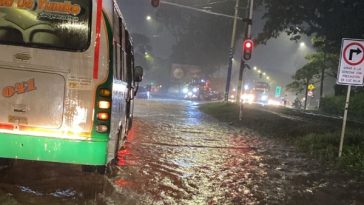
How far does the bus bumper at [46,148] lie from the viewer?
6785mm

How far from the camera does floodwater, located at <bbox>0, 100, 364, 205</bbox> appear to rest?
718 centimetres

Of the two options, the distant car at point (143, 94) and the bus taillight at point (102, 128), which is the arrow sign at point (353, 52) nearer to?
the bus taillight at point (102, 128)

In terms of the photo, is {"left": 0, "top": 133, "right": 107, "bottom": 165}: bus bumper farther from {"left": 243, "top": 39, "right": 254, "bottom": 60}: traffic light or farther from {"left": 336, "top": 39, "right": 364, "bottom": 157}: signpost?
{"left": 243, "top": 39, "right": 254, "bottom": 60}: traffic light

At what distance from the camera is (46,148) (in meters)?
6.80

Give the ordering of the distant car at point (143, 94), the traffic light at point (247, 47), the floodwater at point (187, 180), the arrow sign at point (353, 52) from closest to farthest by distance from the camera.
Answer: the floodwater at point (187, 180)
the arrow sign at point (353, 52)
the traffic light at point (247, 47)
the distant car at point (143, 94)

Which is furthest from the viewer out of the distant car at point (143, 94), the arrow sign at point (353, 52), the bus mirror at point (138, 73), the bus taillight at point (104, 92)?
the distant car at point (143, 94)

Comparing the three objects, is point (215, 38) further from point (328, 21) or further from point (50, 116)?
point (50, 116)

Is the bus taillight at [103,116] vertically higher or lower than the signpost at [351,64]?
lower

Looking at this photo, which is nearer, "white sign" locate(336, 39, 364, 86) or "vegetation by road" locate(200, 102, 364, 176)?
"vegetation by road" locate(200, 102, 364, 176)

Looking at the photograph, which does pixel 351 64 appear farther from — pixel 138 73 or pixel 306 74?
pixel 306 74

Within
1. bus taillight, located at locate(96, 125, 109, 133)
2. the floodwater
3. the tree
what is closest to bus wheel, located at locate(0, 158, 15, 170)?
the floodwater

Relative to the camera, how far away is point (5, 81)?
6742mm

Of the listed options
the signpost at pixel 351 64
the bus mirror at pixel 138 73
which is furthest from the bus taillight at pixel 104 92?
the signpost at pixel 351 64

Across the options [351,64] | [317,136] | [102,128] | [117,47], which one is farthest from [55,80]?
[317,136]
